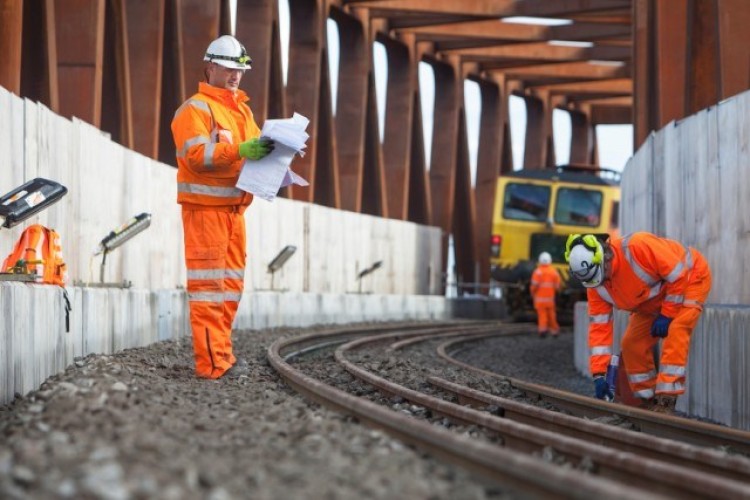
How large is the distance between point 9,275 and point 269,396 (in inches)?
72.0

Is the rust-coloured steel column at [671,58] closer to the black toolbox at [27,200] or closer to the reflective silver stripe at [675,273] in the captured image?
the reflective silver stripe at [675,273]

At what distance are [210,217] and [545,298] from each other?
15.3 metres

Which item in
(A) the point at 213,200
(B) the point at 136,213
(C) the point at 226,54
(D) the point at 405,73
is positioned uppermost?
(D) the point at 405,73

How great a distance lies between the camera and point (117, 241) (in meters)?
12.5

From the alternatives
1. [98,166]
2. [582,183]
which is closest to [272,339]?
[98,166]

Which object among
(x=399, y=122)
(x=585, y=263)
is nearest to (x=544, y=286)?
(x=399, y=122)

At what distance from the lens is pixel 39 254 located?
10.1 m

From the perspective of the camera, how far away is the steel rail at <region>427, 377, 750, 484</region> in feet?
17.7

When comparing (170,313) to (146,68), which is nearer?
(170,313)

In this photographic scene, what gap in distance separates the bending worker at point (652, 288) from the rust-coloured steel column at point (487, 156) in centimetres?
3363

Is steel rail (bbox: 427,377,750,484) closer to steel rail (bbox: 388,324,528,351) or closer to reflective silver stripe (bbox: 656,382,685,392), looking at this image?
reflective silver stripe (bbox: 656,382,685,392)

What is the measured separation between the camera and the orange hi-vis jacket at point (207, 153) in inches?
326

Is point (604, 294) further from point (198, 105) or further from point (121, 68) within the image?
point (121, 68)

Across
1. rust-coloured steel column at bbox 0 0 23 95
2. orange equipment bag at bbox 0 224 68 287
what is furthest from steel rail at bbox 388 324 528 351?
orange equipment bag at bbox 0 224 68 287
